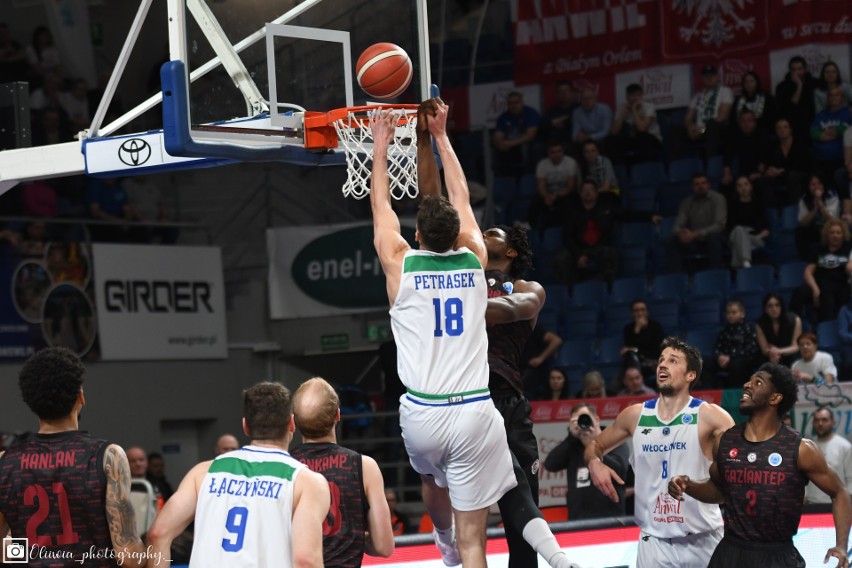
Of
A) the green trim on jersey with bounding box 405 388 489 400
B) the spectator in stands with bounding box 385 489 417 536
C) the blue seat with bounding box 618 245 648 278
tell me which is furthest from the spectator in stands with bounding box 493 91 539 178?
the green trim on jersey with bounding box 405 388 489 400

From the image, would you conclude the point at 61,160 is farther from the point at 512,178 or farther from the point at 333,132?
the point at 512,178

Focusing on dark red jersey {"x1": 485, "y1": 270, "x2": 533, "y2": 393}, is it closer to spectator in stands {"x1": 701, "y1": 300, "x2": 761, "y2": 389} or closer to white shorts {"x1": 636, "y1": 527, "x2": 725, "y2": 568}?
white shorts {"x1": 636, "y1": 527, "x2": 725, "y2": 568}

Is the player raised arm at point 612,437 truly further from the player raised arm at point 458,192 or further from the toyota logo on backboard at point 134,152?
the toyota logo on backboard at point 134,152

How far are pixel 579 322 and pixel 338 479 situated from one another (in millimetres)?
10410

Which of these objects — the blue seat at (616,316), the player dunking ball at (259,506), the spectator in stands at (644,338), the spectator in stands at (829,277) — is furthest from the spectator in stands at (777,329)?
the player dunking ball at (259,506)

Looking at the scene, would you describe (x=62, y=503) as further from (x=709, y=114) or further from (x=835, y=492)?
(x=709, y=114)

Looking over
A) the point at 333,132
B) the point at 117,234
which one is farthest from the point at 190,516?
the point at 117,234

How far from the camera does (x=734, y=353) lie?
13.6m

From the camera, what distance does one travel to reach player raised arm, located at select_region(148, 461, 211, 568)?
5.21m

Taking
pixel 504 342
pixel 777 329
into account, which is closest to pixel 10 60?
pixel 777 329

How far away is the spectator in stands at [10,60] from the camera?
52.7ft

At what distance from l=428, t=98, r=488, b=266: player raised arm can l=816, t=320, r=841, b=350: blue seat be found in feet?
26.8

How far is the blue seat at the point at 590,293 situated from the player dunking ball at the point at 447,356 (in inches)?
375

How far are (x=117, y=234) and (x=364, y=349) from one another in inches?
137
